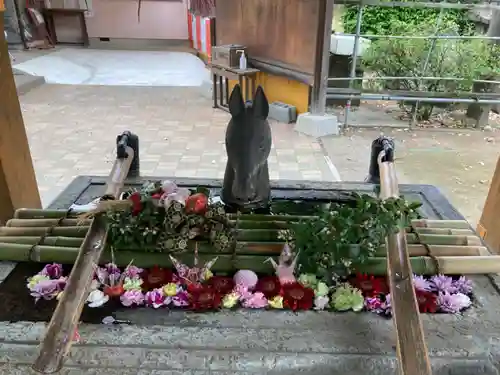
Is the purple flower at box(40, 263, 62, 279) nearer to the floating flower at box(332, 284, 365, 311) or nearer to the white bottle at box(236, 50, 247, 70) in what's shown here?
the floating flower at box(332, 284, 365, 311)

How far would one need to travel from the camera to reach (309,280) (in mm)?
1148

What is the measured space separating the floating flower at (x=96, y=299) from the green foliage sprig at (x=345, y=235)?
1.72 ft

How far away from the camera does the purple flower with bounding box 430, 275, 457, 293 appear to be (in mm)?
1146

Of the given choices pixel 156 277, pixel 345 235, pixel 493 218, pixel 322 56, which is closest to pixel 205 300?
pixel 156 277

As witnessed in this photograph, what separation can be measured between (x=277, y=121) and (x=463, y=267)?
381cm

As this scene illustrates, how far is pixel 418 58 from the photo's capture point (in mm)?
5285

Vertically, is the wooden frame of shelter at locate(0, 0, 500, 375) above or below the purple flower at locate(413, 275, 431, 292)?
above

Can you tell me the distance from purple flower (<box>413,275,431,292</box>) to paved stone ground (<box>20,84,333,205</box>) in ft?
7.21

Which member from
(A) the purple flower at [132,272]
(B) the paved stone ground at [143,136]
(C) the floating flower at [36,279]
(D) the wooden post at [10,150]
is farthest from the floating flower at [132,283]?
(B) the paved stone ground at [143,136]

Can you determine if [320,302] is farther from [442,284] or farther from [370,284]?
[442,284]

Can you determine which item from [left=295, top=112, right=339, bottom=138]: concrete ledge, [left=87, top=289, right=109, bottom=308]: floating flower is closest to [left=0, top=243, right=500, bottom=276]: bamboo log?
[left=87, top=289, right=109, bottom=308]: floating flower

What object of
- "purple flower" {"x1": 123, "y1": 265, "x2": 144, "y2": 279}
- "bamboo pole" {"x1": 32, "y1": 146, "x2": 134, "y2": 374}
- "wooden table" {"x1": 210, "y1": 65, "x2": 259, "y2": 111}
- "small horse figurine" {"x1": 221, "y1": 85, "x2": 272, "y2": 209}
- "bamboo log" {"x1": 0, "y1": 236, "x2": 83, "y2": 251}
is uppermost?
"small horse figurine" {"x1": 221, "y1": 85, "x2": 272, "y2": 209}

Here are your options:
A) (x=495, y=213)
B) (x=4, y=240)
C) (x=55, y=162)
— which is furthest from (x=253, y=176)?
(x=55, y=162)

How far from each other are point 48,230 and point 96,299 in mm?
380
